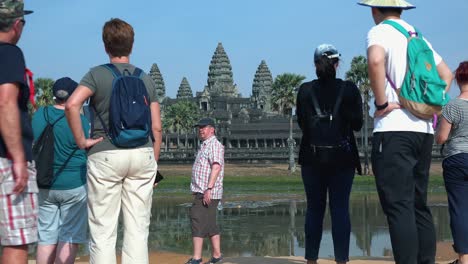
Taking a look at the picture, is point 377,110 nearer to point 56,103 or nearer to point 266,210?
point 56,103

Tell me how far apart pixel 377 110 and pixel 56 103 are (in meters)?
3.21

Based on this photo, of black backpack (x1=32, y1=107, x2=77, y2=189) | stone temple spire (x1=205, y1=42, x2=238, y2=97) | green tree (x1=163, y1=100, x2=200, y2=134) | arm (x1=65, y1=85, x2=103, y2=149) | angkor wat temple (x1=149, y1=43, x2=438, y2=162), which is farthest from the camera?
stone temple spire (x1=205, y1=42, x2=238, y2=97)

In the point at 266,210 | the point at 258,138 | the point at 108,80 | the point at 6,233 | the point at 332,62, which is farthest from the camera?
the point at 258,138

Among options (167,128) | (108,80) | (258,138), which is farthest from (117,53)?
(167,128)

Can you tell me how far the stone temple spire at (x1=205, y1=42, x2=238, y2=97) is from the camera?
14735 cm

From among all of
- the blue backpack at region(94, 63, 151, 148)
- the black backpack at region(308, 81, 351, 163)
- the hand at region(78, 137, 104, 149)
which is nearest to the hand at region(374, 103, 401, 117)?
the black backpack at region(308, 81, 351, 163)

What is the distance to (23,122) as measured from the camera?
14.7 feet

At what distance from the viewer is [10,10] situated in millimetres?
4547

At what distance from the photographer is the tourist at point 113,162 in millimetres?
5430

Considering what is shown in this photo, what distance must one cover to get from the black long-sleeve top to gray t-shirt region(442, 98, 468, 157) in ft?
2.74

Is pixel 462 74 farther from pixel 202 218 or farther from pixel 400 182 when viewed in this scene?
pixel 202 218

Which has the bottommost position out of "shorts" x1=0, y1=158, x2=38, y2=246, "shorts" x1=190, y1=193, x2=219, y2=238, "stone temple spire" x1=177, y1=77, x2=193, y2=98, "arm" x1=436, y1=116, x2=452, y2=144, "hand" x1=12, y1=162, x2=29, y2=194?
"shorts" x1=190, y1=193, x2=219, y2=238

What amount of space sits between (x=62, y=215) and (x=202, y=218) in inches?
97.0

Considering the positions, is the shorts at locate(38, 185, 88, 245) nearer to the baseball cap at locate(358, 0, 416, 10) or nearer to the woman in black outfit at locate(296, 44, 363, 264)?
the woman in black outfit at locate(296, 44, 363, 264)
